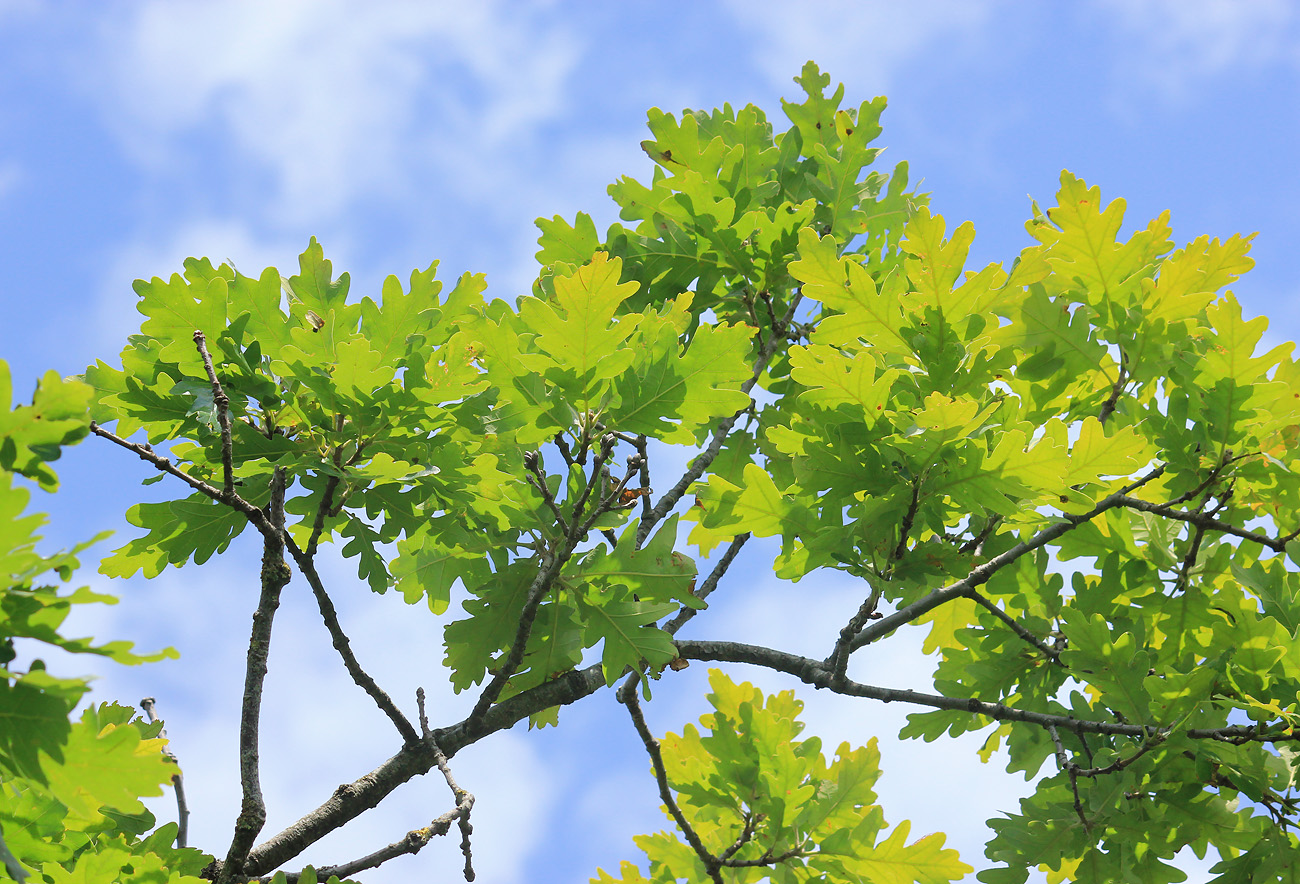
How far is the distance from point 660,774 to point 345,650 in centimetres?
128

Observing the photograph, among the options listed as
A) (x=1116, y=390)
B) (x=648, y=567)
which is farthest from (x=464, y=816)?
(x=1116, y=390)

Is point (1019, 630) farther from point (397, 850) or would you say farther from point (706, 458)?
point (397, 850)

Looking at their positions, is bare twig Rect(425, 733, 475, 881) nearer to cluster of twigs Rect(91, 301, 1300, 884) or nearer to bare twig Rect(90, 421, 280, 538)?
cluster of twigs Rect(91, 301, 1300, 884)

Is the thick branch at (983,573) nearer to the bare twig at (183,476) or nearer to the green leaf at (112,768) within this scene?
the bare twig at (183,476)

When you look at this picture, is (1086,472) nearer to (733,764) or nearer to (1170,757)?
(1170,757)

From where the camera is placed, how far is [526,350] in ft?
10.3

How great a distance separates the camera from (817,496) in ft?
11.4

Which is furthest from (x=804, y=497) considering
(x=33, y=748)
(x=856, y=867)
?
(x=33, y=748)

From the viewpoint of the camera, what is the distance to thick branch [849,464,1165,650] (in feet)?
11.5

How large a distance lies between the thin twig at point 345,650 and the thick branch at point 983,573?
156cm

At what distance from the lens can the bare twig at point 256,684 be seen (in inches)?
116

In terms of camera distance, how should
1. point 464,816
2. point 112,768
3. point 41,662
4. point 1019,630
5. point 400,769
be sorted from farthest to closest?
point 1019,630 < point 400,769 < point 464,816 < point 112,768 < point 41,662

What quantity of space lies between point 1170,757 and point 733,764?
5.17 ft

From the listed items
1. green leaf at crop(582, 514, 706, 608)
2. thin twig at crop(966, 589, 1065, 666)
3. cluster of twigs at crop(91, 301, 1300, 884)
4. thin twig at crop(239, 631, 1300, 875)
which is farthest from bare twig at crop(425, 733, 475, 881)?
thin twig at crop(966, 589, 1065, 666)
